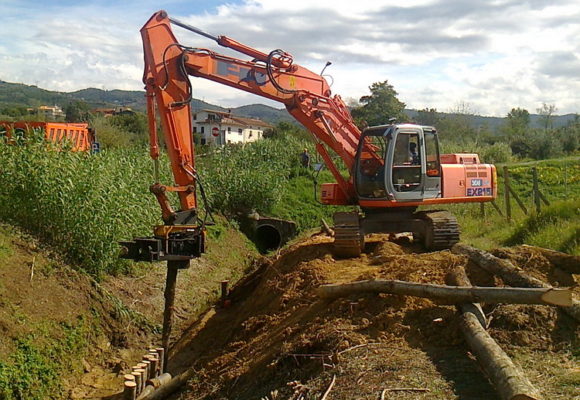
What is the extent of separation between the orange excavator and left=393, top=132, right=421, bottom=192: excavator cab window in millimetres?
18

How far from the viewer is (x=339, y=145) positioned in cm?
1127

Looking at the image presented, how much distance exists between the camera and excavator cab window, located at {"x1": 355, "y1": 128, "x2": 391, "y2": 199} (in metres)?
10.9

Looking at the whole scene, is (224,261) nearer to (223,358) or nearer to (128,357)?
(128,357)

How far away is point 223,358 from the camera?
799cm

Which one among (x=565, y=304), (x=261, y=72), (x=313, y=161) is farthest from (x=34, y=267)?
(x=313, y=161)

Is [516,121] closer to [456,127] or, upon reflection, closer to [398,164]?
[456,127]

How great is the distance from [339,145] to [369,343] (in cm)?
569

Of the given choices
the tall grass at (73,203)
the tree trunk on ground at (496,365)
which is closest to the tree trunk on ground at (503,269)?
the tree trunk on ground at (496,365)

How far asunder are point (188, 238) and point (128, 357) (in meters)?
2.37

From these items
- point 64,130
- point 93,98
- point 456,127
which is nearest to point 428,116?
point 456,127

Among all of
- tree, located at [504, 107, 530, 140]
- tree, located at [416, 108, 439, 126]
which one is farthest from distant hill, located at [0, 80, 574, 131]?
tree, located at [416, 108, 439, 126]

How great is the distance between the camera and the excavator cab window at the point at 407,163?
35.1 feet

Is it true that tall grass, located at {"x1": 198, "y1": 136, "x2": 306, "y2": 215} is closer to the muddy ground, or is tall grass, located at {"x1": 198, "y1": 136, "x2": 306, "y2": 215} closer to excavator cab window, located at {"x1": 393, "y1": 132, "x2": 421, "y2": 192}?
the muddy ground

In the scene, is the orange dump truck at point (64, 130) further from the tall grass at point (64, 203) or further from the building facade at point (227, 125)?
the building facade at point (227, 125)
